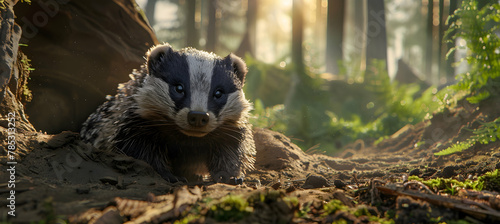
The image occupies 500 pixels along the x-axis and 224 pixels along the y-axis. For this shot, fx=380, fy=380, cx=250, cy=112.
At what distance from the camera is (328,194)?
9.50 feet

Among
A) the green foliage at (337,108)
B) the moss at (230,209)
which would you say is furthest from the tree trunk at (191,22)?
the moss at (230,209)

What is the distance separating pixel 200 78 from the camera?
13.3 feet

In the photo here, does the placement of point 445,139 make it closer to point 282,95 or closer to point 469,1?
point 469,1

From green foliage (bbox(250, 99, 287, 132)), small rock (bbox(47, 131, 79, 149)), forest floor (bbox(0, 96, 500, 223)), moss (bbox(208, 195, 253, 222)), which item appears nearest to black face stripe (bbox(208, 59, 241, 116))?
forest floor (bbox(0, 96, 500, 223))

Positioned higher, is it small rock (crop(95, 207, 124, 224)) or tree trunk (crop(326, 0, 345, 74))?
tree trunk (crop(326, 0, 345, 74))

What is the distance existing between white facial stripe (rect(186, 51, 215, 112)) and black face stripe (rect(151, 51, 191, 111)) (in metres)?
0.05

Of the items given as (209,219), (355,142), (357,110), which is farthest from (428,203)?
(357,110)

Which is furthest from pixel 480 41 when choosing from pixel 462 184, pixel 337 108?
pixel 337 108

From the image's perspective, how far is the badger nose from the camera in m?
3.59

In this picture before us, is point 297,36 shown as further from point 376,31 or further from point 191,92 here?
point 191,92

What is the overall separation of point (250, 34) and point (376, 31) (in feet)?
23.4

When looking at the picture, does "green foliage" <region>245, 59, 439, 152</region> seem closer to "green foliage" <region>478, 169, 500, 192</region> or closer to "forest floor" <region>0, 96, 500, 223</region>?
"forest floor" <region>0, 96, 500, 223</region>

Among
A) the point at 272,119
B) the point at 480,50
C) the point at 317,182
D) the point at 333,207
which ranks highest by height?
the point at 480,50

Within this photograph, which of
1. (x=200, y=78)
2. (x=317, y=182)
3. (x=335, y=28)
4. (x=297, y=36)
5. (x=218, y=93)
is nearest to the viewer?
(x=317, y=182)
